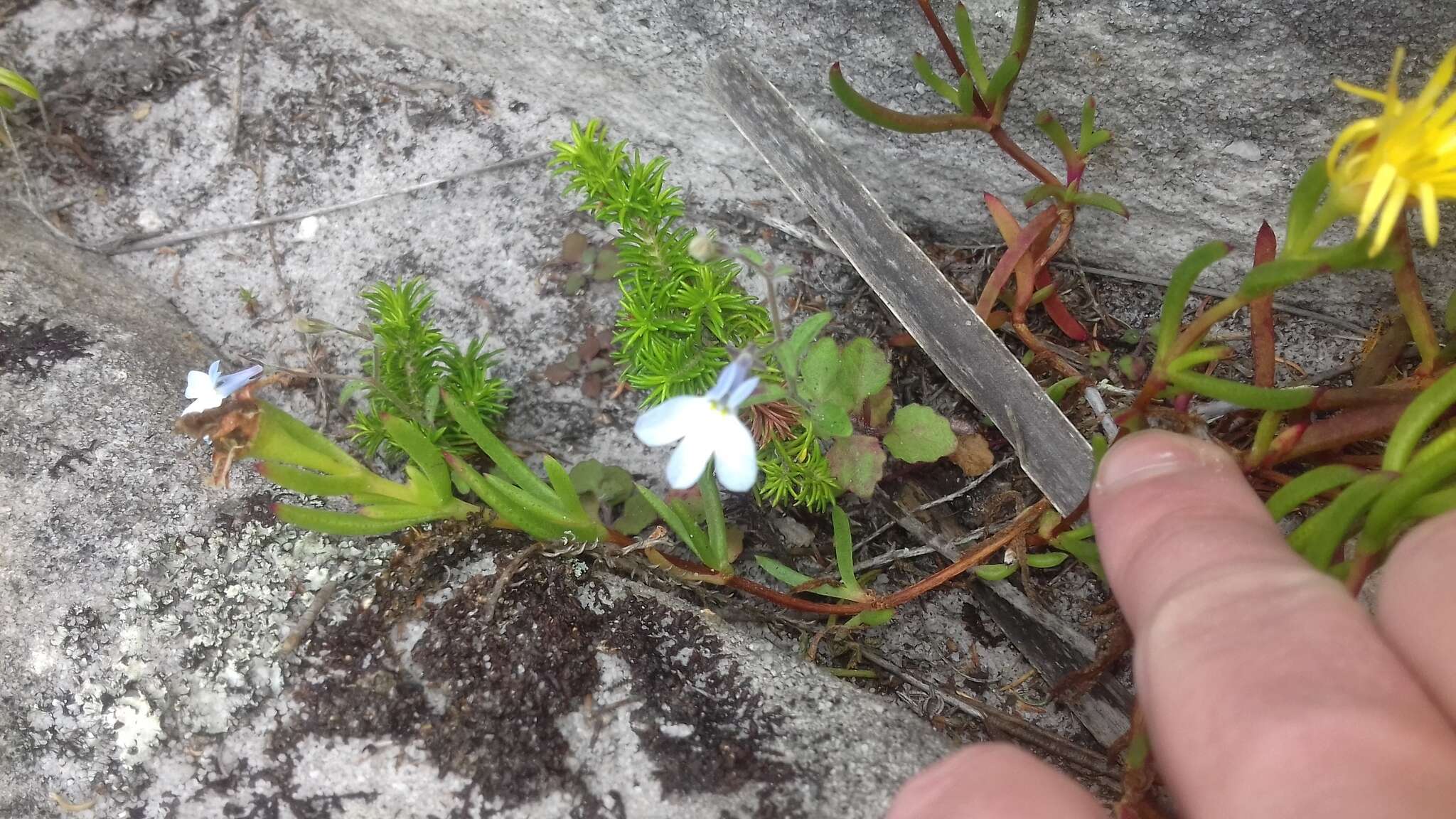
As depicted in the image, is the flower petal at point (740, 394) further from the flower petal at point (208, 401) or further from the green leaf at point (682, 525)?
the flower petal at point (208, 401)

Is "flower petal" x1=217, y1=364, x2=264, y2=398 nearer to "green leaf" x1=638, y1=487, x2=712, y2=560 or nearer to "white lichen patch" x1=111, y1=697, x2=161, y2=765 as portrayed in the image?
"white lichen patch" x1=111, y1=697, x2=161, y2=765

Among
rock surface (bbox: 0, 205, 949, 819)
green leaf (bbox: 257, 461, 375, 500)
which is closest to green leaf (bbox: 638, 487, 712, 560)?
rock surface (bbox: 0, 205, 949, 819)

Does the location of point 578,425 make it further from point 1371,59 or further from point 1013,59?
point 1371,59

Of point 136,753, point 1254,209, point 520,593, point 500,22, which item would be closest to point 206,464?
point 136,753

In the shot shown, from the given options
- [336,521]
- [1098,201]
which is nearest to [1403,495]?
[1098,201]

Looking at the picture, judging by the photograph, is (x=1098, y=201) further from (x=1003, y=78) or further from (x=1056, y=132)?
(x=1003, y=78)
